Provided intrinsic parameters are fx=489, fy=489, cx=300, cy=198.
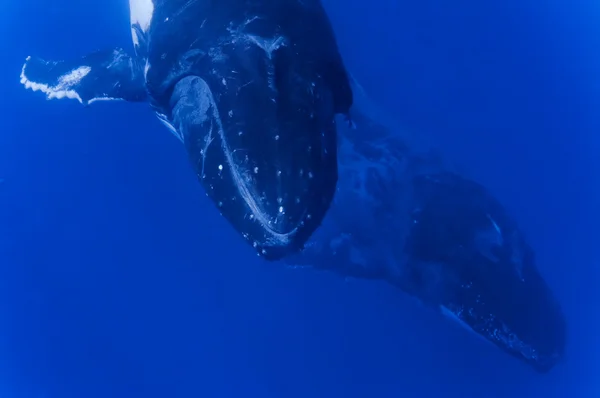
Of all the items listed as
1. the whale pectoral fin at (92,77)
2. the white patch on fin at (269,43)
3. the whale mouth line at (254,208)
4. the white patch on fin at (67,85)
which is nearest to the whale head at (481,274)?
the whale pectoral fin at (92,77)

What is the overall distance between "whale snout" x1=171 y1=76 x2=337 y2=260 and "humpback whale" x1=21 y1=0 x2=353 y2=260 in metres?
0.01

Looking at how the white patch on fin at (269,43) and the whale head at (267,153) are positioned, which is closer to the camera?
the whale head at (267,153)

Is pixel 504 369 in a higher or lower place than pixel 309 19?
lower

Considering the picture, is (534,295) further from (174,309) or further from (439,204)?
(174,309)

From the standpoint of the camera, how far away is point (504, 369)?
61.0 ft

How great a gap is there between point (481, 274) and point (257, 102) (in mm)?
10031

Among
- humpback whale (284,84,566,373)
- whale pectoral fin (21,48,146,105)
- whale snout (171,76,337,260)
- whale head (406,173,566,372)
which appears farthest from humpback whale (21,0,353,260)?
humpback whale (284,84,566,373)

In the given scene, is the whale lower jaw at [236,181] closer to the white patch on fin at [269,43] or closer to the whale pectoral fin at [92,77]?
A: the white patch on fin at [269,43]

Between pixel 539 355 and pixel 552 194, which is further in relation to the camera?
pixel 552 194

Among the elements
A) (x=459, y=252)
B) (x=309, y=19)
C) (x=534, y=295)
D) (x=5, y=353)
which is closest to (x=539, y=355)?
(x=534, y=295)

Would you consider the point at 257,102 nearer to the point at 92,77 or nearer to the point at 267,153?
the point at 267,153

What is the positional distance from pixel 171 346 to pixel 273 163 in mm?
15280

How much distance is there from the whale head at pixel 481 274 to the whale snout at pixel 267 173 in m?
8.90

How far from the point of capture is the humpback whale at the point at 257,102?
5.47m
